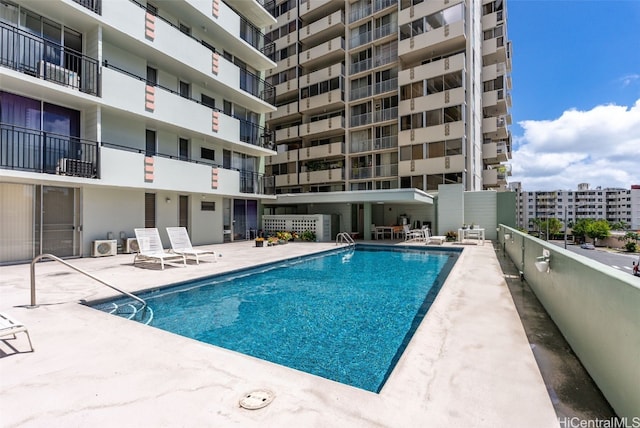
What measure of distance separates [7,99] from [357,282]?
1137cm

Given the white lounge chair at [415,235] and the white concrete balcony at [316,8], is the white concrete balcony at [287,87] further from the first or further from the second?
the white lounge chair at [415,235]

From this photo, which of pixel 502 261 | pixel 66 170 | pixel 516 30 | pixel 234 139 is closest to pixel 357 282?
pixel 502 261

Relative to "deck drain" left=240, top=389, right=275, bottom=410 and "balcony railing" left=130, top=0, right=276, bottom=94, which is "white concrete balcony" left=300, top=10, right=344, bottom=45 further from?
"deck drain" left=240, top=389, right=275, bottom=410

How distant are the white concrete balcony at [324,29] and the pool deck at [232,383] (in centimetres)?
2857

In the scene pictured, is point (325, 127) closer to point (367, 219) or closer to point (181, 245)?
point (367, 219)

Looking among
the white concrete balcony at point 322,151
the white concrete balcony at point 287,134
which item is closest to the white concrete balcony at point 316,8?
the white concrete balcony at point 287,134

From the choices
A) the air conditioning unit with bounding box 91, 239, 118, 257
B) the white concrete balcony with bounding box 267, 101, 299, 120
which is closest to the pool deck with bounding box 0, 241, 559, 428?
the air conditioning unit with bounding box 91, 239, 118, 257

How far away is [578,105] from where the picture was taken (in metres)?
46.8

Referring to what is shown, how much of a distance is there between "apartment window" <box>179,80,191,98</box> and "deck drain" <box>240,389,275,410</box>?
15.3m

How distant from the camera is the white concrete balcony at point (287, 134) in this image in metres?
28.8

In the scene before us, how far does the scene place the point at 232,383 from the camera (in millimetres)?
2820

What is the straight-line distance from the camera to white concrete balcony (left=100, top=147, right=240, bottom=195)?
1050 centimetres

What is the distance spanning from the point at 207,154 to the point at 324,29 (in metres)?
18.6

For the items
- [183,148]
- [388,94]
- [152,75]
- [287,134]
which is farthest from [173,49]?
[388,94]
